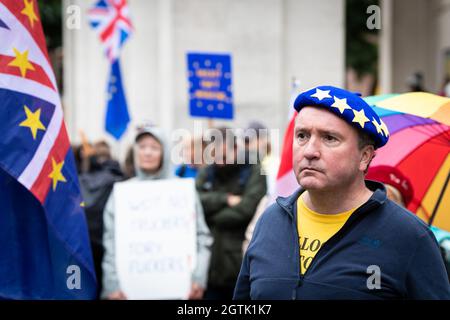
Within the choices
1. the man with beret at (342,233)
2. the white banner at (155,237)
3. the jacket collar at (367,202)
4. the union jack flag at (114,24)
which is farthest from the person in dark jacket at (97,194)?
the union jack flag at (114,24)

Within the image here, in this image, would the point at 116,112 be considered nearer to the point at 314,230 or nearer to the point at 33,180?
the point at 33,180

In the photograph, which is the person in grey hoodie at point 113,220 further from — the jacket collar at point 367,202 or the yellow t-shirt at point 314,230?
the yellow t-shirt at point 314,230

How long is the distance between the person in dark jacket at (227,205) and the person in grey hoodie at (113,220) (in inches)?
11.4

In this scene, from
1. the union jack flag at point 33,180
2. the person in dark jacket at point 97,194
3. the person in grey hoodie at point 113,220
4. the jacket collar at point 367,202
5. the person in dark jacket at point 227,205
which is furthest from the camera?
the person in dark jacket at point 227,205

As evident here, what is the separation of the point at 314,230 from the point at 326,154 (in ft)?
1.04

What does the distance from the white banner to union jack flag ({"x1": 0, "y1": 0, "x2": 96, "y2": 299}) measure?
2.36 m

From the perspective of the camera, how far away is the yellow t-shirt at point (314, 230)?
338 centimetres

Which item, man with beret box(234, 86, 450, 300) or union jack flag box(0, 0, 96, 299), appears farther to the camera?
A: union jack flag box(0, 0, 96, 299)

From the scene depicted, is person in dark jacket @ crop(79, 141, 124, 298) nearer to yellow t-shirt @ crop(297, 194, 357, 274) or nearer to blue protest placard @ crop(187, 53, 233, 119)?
blue protest placard @ crop(187, 53, 233, 119)

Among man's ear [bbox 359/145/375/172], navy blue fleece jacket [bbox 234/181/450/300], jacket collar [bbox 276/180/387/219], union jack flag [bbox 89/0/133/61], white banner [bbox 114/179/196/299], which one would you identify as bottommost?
white banner [bbox 114/179/196/299]

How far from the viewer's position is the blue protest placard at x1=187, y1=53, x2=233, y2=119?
1001 centimetres

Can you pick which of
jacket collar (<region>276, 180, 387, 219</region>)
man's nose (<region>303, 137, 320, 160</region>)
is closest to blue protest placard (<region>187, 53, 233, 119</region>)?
jacket collar (<region>276, 180, 387, 219</region>)

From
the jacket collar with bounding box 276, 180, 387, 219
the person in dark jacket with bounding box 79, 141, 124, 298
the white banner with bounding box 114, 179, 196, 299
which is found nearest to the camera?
the jacket collar with bounding box 276, 180, 387, 219
